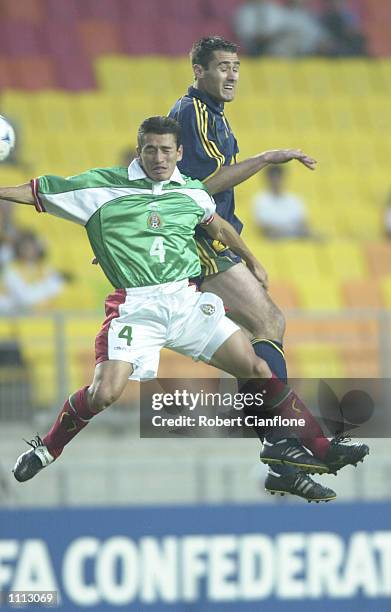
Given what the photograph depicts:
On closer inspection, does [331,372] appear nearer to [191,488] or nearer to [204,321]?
[191,488]

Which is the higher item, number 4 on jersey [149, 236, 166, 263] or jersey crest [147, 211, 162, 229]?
jersey crest [147, 211, 162, 229]

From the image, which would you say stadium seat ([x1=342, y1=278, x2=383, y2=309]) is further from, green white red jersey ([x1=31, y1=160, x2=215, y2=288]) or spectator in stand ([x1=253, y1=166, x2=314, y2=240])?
green white red jersey ([x1=31, y1=160, x2=215, y2=288])

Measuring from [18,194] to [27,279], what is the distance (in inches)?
244

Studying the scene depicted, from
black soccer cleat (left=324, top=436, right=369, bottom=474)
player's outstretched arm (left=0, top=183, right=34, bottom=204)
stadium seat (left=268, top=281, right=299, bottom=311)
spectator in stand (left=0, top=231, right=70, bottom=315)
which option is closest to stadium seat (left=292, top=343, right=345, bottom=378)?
stadium seat (left=268, top=281, right=299, bottom=311)

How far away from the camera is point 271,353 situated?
7.42 m

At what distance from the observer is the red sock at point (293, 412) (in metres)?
7.31

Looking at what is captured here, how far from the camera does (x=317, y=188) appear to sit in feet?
53.4

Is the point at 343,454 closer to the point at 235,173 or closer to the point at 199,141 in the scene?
the point at 235,173

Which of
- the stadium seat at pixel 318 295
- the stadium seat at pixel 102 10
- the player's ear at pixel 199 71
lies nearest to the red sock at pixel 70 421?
the player's ear at pixel 199 71

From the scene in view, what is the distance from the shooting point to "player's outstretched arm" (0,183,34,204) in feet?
22.1

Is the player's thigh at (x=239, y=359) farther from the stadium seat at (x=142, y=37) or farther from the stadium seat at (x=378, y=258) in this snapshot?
the stadium seat at (x=142, y=37)

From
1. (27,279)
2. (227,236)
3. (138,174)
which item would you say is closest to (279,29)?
(27,279)

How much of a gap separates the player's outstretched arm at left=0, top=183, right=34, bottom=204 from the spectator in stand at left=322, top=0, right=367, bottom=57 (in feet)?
38.9

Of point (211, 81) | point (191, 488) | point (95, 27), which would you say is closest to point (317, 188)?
point (95, 27)
